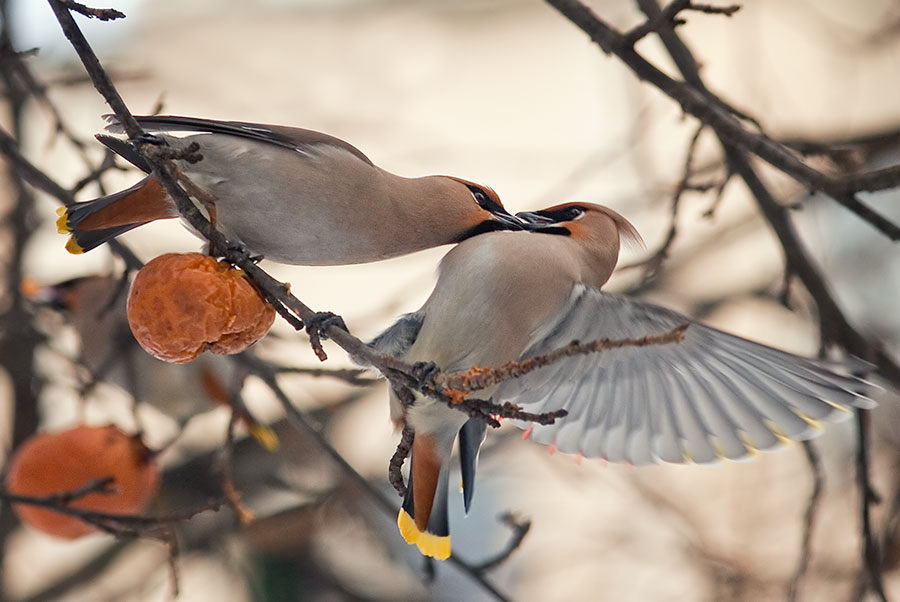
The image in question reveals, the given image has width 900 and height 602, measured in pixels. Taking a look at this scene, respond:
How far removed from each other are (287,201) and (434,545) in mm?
745

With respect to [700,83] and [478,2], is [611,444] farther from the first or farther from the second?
[478,2]

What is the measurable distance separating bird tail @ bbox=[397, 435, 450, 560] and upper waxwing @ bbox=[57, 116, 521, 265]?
42 centimetres

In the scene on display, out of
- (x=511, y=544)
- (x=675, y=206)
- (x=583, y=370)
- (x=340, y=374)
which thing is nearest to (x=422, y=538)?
(x=511, y=544)

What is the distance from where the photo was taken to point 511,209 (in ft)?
11.9

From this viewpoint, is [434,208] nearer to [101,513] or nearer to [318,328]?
[318,328]

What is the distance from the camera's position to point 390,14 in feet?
16.6

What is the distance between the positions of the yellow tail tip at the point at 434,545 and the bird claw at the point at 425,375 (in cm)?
57

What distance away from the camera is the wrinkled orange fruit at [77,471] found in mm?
2457

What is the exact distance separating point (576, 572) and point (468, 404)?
3028 millimetres

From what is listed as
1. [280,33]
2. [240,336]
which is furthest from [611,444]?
[280,33]

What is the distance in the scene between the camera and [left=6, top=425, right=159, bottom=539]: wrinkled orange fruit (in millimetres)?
2457

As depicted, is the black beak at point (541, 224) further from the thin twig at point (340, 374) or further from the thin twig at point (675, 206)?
the thin twig at point (340, 374)

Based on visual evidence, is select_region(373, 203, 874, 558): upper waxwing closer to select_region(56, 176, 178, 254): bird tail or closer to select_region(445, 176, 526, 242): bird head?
select_region(445, 176, 526, 242): bird head

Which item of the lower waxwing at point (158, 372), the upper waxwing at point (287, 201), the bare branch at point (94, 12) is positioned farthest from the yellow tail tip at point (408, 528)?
the lower waxwing at point (158, 372)
